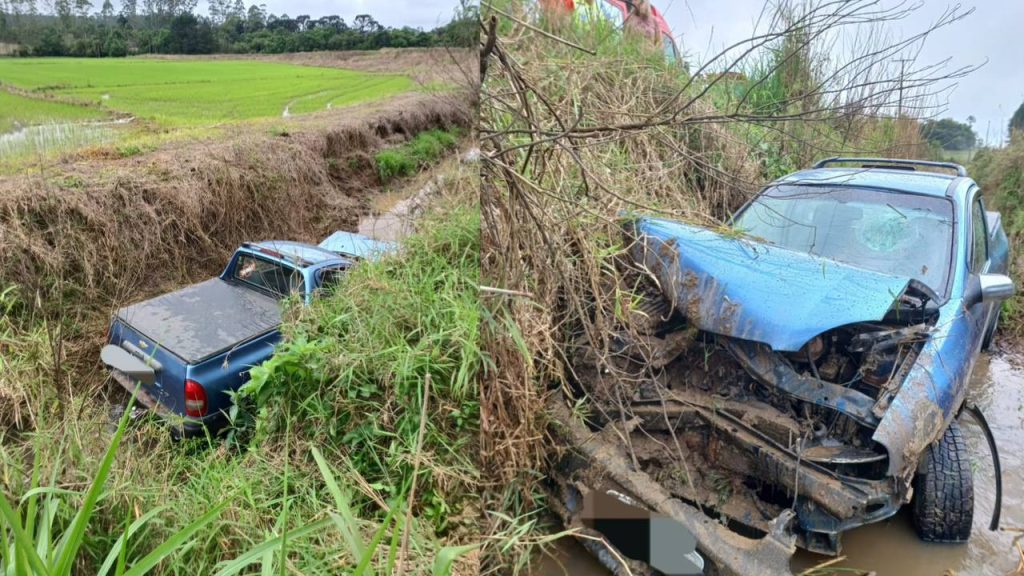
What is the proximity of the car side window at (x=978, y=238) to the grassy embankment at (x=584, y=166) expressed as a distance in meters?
0.91

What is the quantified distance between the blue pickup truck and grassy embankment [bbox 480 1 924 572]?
620 mm

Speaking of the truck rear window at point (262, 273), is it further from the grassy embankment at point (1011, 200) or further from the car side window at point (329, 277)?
the grassy embankment at point (1011, 200)

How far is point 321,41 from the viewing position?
174cm

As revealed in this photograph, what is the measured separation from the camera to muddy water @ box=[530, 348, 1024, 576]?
2066 millimetres

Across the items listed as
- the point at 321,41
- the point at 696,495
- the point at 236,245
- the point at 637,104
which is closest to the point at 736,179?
the point at 637,104

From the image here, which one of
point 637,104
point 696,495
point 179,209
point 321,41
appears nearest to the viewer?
point 179,209

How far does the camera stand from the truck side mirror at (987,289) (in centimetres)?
249

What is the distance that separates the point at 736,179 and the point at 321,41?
1.38 meters

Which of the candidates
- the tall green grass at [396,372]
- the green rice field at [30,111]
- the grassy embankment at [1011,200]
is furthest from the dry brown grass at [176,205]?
the grassy embankment at [1011,200]

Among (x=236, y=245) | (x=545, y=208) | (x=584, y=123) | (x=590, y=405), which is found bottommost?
(x=590, y=405)

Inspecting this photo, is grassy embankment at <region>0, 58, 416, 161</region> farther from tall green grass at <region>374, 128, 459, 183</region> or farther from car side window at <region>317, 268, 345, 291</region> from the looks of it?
car side window at <region>317, 268, 345, 291</region>

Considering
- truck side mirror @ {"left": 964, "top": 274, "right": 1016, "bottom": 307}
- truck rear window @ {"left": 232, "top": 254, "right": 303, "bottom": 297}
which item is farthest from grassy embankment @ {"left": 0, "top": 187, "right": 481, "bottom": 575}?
truck side mirror @ {"left": 964, "top": 274, "right": 1016, "bottom": 307}

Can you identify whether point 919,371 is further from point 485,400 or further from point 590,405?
point 485,400

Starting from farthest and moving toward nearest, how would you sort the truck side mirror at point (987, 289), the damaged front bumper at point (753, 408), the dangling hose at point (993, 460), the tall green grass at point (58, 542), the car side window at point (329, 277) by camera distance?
the dangling hose at point (993, 460), the truck side mirror at point (987, 289), the car side window at point (329, 277), the damaged front bumper at point (753, 408), the tall green grass at point (58, 542)
